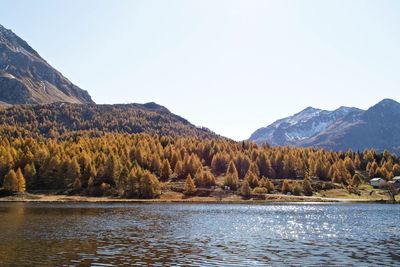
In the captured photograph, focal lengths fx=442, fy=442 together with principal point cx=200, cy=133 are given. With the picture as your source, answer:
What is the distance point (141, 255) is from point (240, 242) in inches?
694

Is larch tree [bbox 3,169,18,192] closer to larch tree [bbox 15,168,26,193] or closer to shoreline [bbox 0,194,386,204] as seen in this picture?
larch tree [bbox 15,168,26,193]

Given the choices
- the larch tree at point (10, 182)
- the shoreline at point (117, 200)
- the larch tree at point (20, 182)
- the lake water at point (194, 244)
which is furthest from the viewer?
the larch tree at point (20, 182)

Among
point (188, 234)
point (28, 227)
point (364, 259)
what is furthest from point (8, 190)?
point (364, 259)

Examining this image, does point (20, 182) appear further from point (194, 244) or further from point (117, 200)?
point (194, 244)

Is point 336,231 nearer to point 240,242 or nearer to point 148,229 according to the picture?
point 240,242

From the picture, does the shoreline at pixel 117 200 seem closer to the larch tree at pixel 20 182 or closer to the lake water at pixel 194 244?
the larch tree at pixel 20 182

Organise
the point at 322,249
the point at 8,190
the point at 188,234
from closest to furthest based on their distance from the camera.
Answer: the point at 322,249
the point at 188,234
the point at 8,190

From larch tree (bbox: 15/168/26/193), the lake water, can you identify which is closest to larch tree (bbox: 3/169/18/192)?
larch tree (bbox: 15/168/26/193)

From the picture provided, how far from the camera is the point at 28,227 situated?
262ft

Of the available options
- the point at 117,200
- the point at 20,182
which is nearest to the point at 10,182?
the point at 20,182

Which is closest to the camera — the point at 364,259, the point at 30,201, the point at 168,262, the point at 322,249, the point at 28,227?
the point at 168,262

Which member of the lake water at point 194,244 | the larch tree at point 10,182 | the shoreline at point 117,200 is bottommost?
the lake water at point 194,244

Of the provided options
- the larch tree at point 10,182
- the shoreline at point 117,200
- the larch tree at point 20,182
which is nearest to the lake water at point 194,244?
the shoreline at point 117,200

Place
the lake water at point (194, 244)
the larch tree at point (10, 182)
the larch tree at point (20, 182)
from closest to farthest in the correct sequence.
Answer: the lake water at point (194, 244) < the larch tree at point (10, 182) < the larch tree at point (20, 182)
